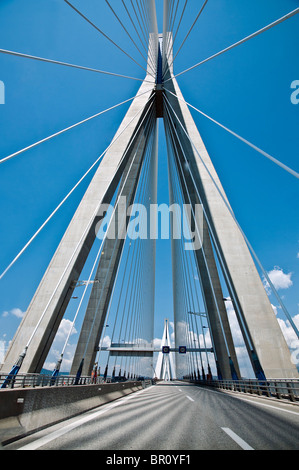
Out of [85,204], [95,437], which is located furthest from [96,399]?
[85,204]

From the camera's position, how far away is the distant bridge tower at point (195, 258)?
942 centimetres

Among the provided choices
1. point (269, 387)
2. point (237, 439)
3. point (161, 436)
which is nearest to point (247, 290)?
point (269, 387)

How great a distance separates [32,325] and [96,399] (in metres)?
4.22

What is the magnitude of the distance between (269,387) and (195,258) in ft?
35.5

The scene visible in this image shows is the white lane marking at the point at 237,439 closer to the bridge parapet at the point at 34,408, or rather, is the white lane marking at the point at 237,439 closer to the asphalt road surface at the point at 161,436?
the asphalt road surface at the point at 161,436

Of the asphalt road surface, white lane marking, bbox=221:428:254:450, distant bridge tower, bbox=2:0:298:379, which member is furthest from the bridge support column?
white lane marking, bbox=221:428:254:450

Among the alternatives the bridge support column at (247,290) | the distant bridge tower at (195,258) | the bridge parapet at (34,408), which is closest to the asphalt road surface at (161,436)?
the bridge parapet at (34,408)

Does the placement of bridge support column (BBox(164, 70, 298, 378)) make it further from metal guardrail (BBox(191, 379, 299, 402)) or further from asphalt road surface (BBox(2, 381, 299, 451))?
asphalt road surface (BBox(2, 381, 299, 451))

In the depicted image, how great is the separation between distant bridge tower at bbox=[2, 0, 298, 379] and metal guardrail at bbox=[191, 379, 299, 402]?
A: 19.6 inches

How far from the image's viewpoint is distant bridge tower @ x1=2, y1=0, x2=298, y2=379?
9.42m

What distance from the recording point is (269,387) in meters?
8.36

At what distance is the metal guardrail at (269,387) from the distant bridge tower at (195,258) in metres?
0.50
